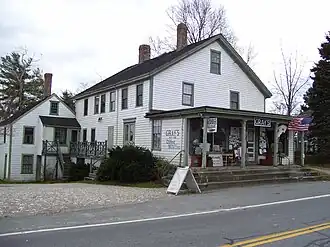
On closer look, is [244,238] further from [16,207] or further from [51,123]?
[51,123]

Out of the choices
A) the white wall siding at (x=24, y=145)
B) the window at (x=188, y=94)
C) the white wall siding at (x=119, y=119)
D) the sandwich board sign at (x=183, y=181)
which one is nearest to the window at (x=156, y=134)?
the white wall siding at (x=119, y=119)

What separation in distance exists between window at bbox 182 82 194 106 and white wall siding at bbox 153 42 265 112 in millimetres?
233

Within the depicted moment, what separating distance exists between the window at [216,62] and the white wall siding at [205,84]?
268 mm

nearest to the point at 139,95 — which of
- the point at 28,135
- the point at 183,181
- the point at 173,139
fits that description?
the point at 173,139

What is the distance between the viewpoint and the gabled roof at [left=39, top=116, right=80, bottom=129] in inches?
1314

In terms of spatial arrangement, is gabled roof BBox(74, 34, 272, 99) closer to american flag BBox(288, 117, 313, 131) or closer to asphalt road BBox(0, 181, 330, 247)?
american flag BBox(288, 117, 313, 131)

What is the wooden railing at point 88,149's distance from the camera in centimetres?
2788

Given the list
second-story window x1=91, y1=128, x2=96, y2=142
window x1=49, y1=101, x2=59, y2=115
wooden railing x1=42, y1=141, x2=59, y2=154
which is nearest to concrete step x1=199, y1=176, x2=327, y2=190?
second-story window x1=91, y1=128, x2=96, y2=142

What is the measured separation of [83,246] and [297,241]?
3.85 m

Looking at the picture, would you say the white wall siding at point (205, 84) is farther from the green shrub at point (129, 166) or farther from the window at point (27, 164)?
the window at point (27, 164)

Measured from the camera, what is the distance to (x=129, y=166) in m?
20.4

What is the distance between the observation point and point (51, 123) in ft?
110

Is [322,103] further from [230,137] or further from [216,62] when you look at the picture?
[230,137]

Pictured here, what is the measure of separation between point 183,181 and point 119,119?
12.5 metres
